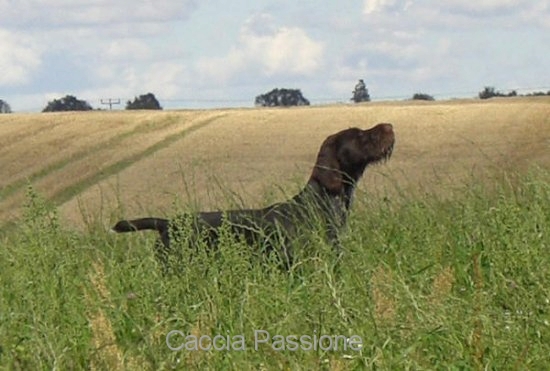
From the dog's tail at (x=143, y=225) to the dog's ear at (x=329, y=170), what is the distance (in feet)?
4.66

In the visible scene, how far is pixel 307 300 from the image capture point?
5.24 metres

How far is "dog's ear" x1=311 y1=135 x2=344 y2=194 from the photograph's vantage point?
30.3 ft

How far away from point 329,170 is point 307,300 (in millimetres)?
4158

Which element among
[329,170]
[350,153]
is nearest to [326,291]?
[329,170]

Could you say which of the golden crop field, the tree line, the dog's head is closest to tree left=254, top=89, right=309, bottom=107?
the tree line

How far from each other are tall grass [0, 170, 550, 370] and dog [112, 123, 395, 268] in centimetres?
43

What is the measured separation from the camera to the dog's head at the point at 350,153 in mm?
9352

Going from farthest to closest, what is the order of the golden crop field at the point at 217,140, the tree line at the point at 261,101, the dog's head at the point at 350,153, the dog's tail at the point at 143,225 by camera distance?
the tree line at the point at 261,101, the golden crop field at the point at 217,140, the dog's head at the point at 350,153, the dog's tail at the point at 143,225

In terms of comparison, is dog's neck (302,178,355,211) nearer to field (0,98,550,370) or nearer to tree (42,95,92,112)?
field (0,98,550,370)

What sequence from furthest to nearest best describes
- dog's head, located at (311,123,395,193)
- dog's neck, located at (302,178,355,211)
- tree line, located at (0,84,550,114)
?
tree line, located at (0,84,550,114), dog's head, located at (311,123,395,193), dog's neck, located at (302,178,355,211)

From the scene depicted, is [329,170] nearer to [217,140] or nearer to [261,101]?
[217,140]

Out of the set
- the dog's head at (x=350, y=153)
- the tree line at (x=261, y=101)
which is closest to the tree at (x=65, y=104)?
the tree line at (x=261, y=101)

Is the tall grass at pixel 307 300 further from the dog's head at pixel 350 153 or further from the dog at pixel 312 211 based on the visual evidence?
the dog's head at pixel 350 153

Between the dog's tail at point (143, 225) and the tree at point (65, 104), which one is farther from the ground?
the dog's tail at point (143, 225)
